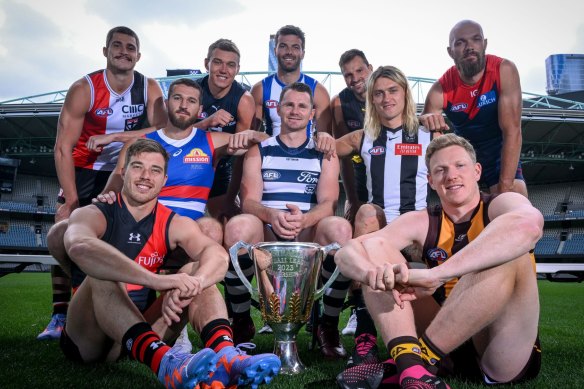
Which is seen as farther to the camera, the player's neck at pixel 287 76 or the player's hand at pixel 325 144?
the player's neck at pixel 287 76

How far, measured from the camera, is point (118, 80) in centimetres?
438

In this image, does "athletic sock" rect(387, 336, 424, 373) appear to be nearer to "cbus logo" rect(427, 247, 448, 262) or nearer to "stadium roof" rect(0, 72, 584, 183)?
"cbus logo" rect(427, 247, 448, 262)

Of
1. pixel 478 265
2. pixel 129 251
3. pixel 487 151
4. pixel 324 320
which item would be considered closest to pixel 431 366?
pixel 478 265

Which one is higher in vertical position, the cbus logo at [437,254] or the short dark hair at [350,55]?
the short dark hair at [350,55]

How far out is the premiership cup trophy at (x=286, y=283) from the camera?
2686 mm

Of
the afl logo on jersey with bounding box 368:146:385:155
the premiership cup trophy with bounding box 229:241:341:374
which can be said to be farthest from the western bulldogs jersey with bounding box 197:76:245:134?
the premiership cup trophy with bounding box 229:241:341:374

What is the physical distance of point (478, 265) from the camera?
2.02m

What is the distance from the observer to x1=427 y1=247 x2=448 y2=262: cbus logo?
8.17 feet

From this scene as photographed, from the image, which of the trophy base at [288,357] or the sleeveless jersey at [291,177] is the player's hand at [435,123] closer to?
the sleeveless jersey at [291,177]

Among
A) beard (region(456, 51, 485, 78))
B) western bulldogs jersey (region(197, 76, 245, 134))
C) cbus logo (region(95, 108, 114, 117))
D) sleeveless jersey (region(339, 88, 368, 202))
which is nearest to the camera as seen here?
beard (region(456, 51, 485, 78))

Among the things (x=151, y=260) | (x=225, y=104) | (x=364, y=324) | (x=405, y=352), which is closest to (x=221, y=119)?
(x=225, y=104)

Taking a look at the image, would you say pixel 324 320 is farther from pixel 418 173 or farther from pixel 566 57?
pixel 566 57

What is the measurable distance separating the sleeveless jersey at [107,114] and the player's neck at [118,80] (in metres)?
0.03

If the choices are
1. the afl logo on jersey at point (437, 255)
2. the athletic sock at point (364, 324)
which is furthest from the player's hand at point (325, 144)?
the afl logo on jersey at point (437, 255)
